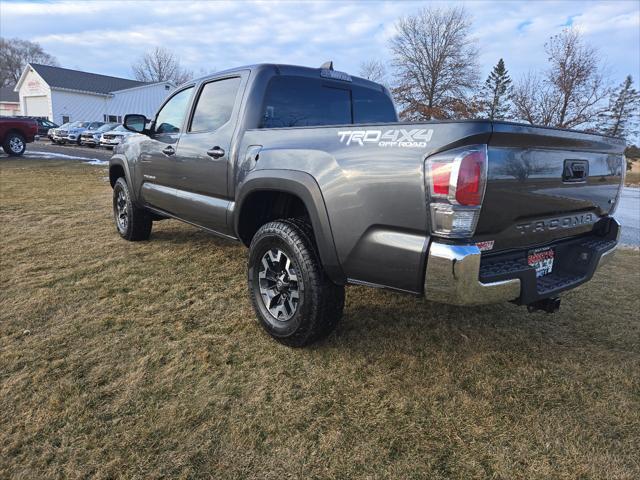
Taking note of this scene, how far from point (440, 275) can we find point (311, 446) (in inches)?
41.1

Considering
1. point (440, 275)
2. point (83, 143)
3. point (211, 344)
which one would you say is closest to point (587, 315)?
point (440, 275)

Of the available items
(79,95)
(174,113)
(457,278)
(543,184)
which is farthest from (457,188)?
(79,95)

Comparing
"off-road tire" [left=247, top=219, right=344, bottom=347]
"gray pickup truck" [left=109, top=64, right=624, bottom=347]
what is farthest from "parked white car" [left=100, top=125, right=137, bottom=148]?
"off-road tire" [left=247, top=219, right=344, bottom=347]

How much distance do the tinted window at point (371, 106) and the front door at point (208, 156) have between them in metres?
1.09

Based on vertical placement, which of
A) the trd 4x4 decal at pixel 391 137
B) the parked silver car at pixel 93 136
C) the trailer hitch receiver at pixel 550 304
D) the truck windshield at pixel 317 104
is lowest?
the trailer hitch receiver at pixel 550 304

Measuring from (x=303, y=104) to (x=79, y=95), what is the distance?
145 feet

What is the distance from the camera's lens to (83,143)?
26.3 metres

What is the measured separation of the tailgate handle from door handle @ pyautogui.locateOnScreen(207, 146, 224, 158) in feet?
7.97

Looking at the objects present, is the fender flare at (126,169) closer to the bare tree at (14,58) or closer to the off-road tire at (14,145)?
the off-road tire at (14,145)

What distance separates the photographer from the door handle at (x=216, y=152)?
3596 millimetres

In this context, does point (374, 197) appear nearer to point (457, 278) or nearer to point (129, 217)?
point (457, 278)

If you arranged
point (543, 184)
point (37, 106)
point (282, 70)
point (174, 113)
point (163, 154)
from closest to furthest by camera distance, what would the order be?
1. point (543, 184)
2. point (282, 70)
3. point (163, 154)
4. point (174, 113)
5. point (37, 106)

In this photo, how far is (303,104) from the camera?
3.70 meters

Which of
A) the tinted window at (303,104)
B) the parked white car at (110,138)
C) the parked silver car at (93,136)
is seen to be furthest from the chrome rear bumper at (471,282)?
the parked silver car at (93,136)
